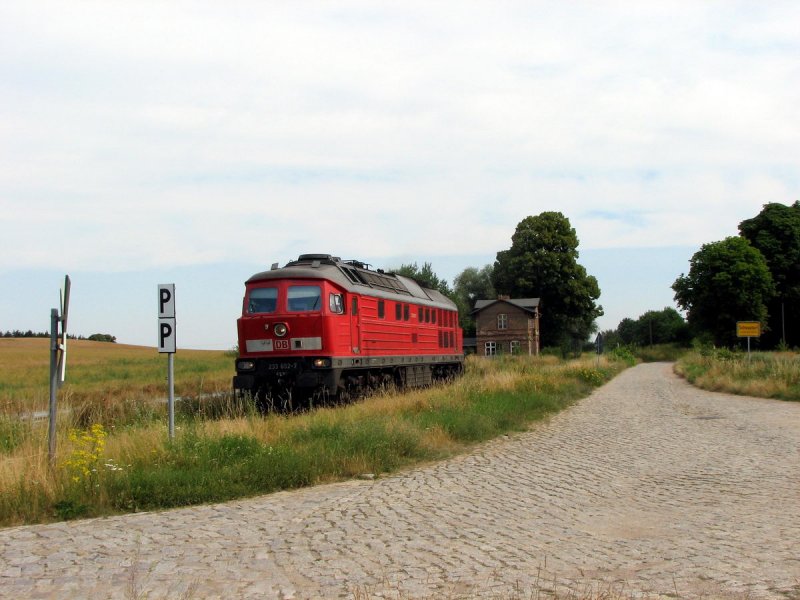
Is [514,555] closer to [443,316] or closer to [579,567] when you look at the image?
[579,567]

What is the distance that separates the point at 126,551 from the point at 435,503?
3.18 metres

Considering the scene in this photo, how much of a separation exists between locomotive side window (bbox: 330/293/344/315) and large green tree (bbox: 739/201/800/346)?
55.8m

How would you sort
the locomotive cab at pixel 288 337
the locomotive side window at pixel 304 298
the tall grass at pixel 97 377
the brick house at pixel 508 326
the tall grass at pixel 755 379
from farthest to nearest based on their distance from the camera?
the brick house at pixel 508 326 < the tall grass at pixel 755 379 < the tall grass at pixel 97 377 < the locomotive side window at pixel 304 298 < the locomotive cab at pixel 288 337

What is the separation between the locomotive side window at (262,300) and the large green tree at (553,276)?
50347 mm

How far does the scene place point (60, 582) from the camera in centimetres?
534

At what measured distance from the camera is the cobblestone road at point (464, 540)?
205 inches

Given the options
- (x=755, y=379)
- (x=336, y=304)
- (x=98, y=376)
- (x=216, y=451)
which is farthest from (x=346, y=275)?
(x=98, y=376)

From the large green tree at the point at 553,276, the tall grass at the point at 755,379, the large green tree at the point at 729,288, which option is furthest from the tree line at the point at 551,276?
the tall grass at the point at 755,379

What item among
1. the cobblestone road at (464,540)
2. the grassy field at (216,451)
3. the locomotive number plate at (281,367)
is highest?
the locomotive number plate at (281,367)

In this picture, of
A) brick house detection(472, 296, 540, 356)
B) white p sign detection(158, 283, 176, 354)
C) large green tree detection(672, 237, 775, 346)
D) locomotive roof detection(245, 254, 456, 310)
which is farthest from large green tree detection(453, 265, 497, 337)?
white p sign detection(158, 283, 176, 354)

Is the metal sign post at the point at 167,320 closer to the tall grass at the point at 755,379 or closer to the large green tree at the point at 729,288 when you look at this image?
the tall grass at the point at 755,379

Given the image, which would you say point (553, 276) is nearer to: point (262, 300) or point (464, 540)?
point (262, 300)

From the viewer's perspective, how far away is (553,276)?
66.5 meters

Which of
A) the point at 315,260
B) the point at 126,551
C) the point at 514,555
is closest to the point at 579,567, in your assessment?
the point at 514,555
